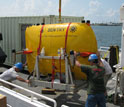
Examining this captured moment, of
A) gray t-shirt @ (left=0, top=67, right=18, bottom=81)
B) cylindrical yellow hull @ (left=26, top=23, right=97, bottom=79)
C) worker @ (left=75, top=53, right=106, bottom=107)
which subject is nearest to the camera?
worker @ (left=75, top=53, right=106, bottom=107)

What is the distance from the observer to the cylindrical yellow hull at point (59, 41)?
524 centimetres

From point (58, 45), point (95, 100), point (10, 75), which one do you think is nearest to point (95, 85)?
point (95, 100)

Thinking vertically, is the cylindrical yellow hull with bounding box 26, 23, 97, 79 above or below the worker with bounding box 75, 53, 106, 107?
above

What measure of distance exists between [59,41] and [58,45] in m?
0.12

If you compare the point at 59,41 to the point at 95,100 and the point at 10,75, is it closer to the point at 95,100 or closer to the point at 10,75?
the point at 10,75

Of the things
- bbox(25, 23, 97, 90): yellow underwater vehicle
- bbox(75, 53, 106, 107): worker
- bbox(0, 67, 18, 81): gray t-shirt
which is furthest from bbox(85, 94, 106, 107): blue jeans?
bbox(0, 67, 18, 81): gray t-shirt

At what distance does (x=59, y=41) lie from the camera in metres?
5.43

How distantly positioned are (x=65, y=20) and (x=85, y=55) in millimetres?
4022

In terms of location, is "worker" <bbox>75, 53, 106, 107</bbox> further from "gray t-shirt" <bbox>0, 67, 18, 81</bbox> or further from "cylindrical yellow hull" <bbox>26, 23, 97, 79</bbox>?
"gray t-shirt" <bbox>0, 67, 18, 81</bbox>

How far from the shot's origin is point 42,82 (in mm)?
5562

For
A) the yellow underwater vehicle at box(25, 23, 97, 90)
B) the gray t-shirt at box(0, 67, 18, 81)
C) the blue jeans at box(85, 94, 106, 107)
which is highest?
the yellow underwater vehicle at box(25, 23, 97, 90)

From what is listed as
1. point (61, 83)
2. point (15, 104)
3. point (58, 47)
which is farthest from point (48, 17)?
point (15, 104)

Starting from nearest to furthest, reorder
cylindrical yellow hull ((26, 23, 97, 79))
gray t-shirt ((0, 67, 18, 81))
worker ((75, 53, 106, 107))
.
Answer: worker ((75, 53, 106, 107)), cylindrical yellow hull ((26, 23, 97, 79)), gray t-shirt ((0, 67, 18, 81))

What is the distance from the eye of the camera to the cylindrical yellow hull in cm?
524
